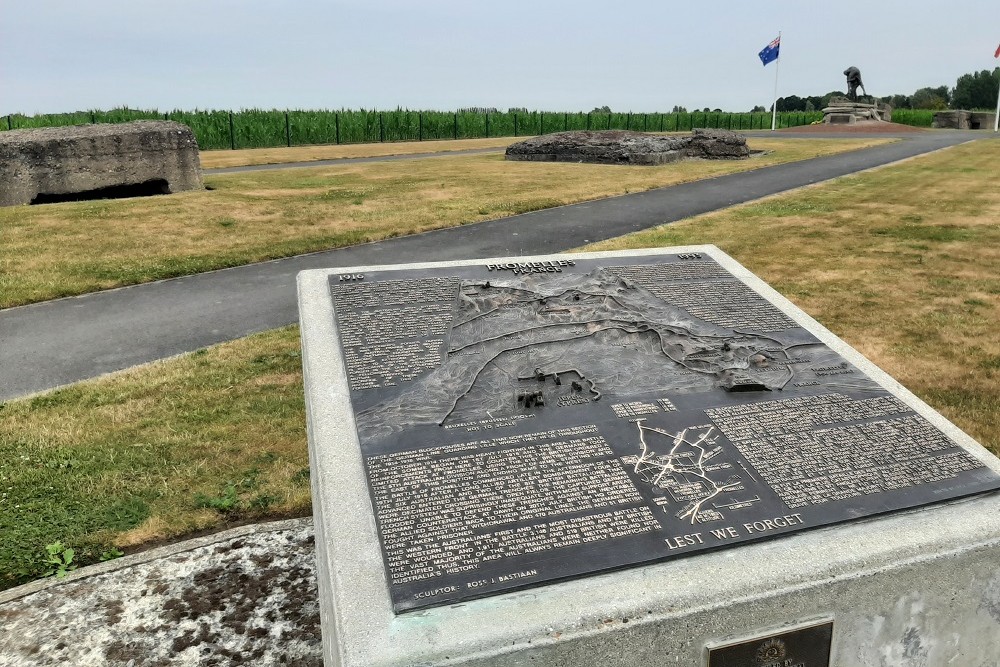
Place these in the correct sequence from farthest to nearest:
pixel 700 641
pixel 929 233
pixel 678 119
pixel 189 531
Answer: pixel 678 119 < pixel 929 233 < pixel 189 531 < pixel 700 641

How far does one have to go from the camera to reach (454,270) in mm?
4602

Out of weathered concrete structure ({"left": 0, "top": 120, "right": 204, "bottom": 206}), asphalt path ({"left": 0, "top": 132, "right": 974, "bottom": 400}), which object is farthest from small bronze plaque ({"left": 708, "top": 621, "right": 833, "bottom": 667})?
weathered concrete structure ({"left": 0, "top": 120, "right": 204, "bottom": 206})

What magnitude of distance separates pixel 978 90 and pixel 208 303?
6878 centimetres

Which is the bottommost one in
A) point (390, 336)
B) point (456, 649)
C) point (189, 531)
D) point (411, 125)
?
point (189, 531)

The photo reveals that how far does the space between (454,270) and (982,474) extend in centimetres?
290

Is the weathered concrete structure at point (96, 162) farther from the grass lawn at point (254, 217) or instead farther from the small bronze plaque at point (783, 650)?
the small bronze plaque at point (783, 650)

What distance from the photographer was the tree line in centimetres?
5912

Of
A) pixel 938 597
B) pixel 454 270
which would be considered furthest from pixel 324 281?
pixel 938 597

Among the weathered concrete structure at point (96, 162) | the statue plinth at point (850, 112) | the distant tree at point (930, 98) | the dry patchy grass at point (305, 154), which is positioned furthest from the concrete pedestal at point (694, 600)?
the distant tree at point (930, 98)

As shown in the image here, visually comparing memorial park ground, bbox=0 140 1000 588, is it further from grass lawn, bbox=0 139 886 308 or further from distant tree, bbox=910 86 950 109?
distant tree, bbox=910 86 950 109

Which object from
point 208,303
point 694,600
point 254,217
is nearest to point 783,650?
point 694,600

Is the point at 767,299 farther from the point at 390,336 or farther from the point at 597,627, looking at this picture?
the point at 597,627

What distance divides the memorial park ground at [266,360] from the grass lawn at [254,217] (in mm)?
80

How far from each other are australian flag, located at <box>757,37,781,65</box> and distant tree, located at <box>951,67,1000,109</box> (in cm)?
3084
